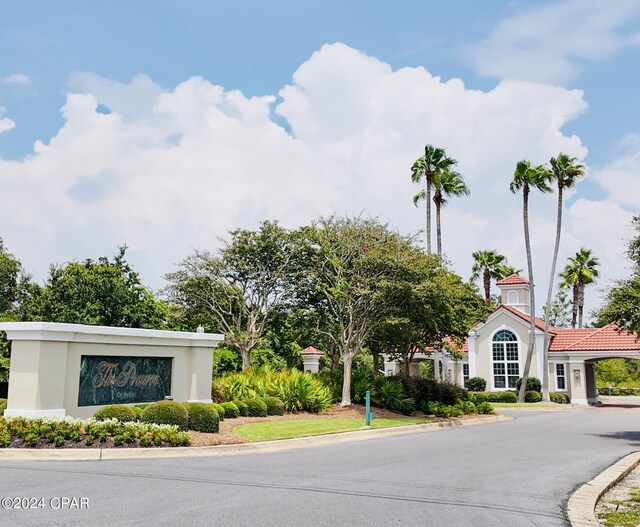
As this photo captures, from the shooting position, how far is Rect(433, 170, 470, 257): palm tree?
144 ft

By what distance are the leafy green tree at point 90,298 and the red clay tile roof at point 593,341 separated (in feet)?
99.2

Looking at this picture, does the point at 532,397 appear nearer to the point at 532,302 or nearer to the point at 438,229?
the point at 532,302

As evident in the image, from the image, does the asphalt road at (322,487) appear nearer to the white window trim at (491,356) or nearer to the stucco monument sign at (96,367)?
the stucco monument sign at (96,367)

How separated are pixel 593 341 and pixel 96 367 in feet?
124

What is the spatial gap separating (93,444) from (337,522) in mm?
8128

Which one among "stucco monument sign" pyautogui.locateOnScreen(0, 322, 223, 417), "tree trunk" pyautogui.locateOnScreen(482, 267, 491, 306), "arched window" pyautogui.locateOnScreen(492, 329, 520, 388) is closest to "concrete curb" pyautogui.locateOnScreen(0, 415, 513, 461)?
"stucco monument sign" pyautogui.locateOnScreen(0, 322, 223, 417)

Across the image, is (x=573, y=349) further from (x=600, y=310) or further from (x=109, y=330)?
(x=109, y=330)

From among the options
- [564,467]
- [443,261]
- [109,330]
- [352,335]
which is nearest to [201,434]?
[109,330]

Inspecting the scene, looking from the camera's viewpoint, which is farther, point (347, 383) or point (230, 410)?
point (347, 383)

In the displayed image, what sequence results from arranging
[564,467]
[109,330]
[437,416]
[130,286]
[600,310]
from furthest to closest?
[130,286]
[437,416]
[600,310]
[109,330]
[564,467]

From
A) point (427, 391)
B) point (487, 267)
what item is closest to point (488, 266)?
point (487, 267)

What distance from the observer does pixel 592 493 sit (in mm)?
9844

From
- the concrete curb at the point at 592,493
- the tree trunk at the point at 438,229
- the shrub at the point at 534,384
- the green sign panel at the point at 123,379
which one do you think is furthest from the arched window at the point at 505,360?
the concrete curb at the point at 592,493

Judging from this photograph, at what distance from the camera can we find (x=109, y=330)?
18750 mm
